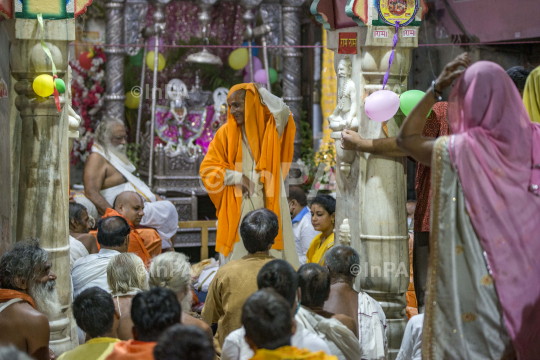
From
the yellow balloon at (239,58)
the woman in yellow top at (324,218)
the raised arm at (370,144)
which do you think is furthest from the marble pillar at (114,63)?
the raised arm at (370,144)

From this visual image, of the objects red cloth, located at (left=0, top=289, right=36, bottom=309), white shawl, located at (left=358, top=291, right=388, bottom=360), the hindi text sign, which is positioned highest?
the hindi text sign

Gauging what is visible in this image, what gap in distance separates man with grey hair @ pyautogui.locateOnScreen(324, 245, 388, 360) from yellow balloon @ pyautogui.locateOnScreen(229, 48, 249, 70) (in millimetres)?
5928

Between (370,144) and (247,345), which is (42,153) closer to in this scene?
(370,144)

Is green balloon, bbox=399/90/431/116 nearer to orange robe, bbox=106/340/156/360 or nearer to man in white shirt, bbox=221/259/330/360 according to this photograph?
man in white shirt, bbox=221/259/330/360

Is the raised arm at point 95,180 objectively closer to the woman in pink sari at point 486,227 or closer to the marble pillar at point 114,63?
the marble pillar at point 114,63

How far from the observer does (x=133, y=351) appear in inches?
89.8

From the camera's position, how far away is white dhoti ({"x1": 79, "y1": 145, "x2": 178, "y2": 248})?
5.70 meters

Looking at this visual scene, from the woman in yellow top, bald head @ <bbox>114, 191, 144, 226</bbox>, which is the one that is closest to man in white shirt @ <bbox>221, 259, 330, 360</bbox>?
the woman in yellow top

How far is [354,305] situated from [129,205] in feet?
8.43

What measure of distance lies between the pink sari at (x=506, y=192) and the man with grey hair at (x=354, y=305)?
0.83 m

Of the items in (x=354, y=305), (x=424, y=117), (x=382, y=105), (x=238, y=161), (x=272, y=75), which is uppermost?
(x=272, y=75)

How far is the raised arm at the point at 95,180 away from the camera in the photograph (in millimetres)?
5535

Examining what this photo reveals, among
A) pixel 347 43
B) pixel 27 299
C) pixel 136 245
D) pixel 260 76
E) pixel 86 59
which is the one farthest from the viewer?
pixel 260 76

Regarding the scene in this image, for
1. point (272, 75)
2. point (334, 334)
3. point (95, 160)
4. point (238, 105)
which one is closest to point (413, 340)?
point (334, 334)
